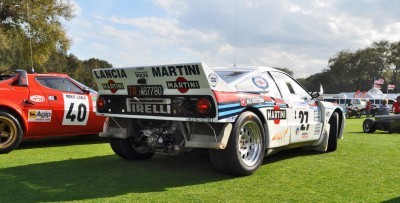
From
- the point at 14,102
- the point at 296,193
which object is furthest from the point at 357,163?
the point at 14,102

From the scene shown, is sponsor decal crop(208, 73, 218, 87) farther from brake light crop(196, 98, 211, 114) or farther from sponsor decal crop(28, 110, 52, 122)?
sponsor decal crop(28, 110, 52, 122)

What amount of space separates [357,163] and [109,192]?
3757 millimetres

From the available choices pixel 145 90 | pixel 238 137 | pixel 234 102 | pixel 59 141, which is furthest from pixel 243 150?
pixel 59 141

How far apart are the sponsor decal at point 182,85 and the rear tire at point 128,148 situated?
63.4 inches

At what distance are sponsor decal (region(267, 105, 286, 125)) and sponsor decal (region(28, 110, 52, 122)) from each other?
171 inches

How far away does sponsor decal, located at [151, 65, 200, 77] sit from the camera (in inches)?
176

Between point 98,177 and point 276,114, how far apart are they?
2.54m

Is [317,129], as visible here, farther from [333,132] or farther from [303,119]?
[333,132]

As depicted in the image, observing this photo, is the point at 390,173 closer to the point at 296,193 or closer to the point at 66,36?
the point at 296,193

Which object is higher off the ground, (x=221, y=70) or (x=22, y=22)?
(x=22, y=22)

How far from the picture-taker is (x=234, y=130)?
15.6ft

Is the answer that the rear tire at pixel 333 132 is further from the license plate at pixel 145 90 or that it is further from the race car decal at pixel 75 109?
the race car decal at pixel 75 109

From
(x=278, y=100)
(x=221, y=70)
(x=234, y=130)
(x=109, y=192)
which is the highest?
(x=221, y=70)

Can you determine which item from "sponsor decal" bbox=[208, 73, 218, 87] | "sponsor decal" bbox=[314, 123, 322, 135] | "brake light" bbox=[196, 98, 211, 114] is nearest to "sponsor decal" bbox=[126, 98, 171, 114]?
"brake light" bbox=[196, 98, 211, 114]
